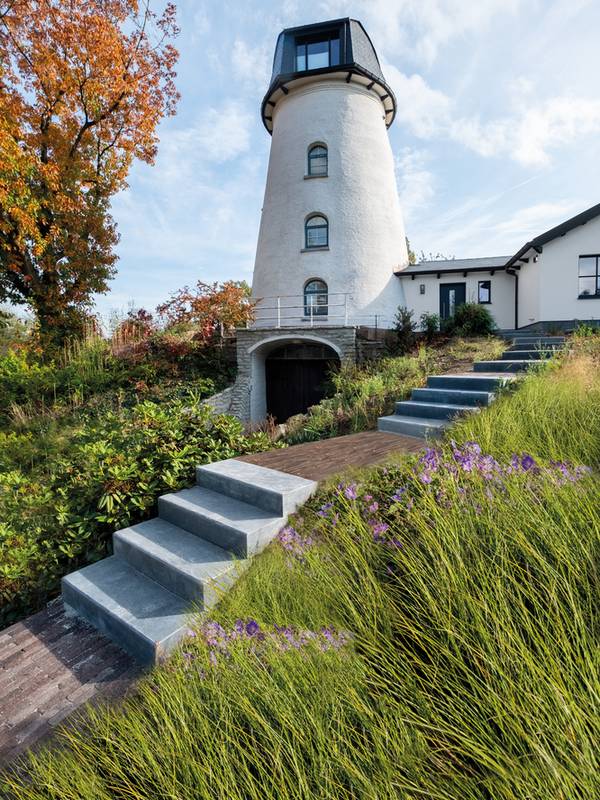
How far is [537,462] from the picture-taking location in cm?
236

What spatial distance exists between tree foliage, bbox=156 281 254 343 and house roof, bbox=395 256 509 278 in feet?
22.2

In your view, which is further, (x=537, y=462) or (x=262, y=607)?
(x=537, y=462)

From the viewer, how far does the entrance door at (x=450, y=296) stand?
1478 centimetres

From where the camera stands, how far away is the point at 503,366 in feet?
21.6

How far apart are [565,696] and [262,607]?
123 cm

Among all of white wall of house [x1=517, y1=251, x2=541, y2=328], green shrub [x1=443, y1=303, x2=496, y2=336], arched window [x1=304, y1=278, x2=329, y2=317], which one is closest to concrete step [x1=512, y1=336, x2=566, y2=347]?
green shrub [x1=443, y1=303, x2=496, y2=336]

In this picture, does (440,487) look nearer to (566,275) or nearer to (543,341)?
(543,341)

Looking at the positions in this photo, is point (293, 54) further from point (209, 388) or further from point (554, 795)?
point (554, 795)

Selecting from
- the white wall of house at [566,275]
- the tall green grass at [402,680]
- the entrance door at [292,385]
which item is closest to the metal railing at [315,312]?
the entrance door at [292,385]

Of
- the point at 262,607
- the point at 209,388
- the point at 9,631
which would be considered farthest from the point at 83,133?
the point at 262,607

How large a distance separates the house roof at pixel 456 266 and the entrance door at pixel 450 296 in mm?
592

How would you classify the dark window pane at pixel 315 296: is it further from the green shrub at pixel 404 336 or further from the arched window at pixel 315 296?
the green shrub at pixel 404 336

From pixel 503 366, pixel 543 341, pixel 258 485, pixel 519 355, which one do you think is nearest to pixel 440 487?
pixel 258 485

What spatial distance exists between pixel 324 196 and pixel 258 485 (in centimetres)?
1328
